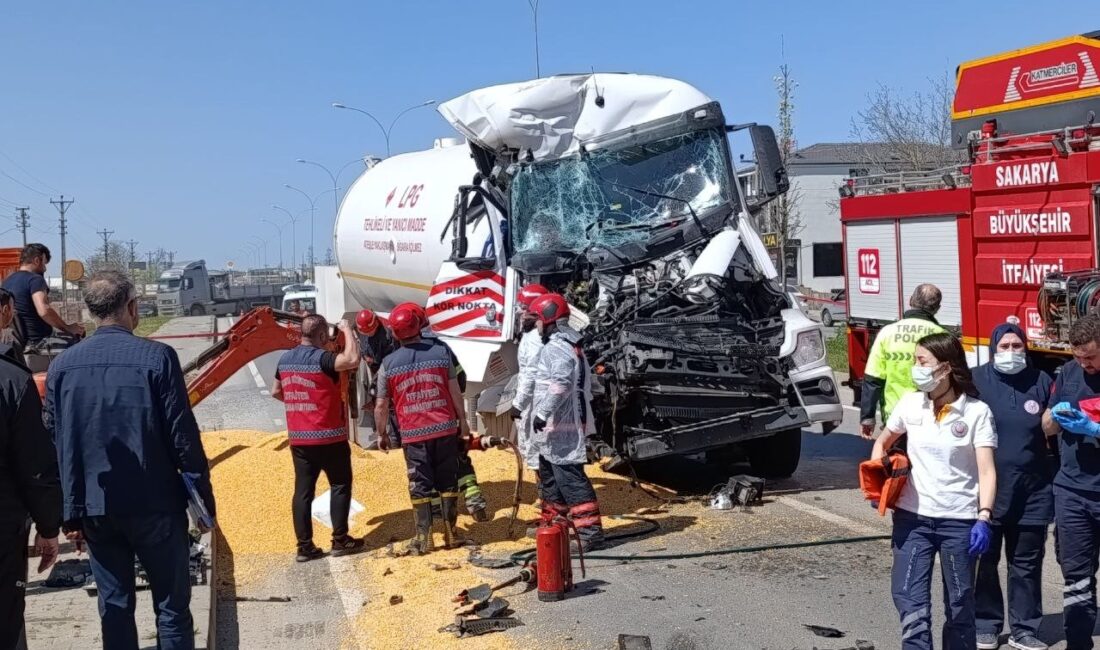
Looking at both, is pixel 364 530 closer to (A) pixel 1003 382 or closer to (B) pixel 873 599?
(B) pixel 873 599

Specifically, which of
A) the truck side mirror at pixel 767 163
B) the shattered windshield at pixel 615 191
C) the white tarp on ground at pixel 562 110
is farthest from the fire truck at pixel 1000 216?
the white tarp on ground at pixel 562 110

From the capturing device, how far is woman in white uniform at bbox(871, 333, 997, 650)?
497cm

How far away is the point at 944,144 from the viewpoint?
34938 millimetres

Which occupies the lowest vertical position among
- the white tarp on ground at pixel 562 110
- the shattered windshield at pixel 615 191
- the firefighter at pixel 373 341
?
the firefighter at pixel 373 341

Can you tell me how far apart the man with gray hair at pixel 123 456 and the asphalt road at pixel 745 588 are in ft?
5.56

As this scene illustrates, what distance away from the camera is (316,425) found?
27.1 ft

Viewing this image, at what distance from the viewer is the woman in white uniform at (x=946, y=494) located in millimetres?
4973

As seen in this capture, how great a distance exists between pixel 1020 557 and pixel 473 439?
4438mm

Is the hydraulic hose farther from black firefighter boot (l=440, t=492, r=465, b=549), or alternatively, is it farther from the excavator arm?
the excavator arm

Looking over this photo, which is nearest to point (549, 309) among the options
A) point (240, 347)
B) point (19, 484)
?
point (19, 484)

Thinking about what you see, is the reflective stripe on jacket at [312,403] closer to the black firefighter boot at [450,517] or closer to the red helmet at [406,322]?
the red helmet at [406,322]

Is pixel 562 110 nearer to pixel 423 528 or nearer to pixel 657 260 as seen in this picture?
pixel 657 260

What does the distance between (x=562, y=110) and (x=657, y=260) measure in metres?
1.81

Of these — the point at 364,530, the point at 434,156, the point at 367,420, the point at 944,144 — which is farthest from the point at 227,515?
the point at 944,144
